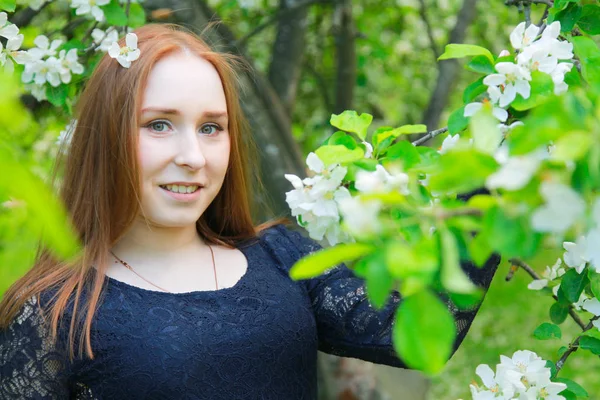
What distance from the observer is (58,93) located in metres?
2.19

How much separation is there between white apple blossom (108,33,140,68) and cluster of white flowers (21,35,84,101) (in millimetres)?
465

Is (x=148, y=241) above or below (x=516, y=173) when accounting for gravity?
below

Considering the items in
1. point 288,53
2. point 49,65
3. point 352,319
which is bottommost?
point 288,53

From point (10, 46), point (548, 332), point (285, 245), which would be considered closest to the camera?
point (548, 332)

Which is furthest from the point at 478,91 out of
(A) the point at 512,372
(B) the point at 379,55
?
(B) the point at 379,55

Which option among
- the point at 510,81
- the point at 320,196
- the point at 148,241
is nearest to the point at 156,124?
the point at 148,241

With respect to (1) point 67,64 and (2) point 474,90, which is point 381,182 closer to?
(2) point 474,90

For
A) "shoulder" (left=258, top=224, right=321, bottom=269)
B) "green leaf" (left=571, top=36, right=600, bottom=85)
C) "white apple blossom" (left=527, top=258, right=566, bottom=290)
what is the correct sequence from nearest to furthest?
"green leaf" (left=571, top=36, right=600, bottom=85)
"white apple blossom" (left=527, top=258, right=566, bottom=290)
"shoulder" (left=258, top=224, right=321, bottom=269)

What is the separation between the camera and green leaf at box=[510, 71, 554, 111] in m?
1.27

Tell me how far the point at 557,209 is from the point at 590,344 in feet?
3.12

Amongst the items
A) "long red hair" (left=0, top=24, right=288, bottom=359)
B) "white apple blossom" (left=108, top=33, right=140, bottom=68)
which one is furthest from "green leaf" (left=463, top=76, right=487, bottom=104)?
"white apple blossom" (left=108, top=33, right=140, bottom=68)

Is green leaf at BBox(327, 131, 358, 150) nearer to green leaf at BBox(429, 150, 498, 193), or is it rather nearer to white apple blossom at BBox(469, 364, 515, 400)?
white apple blossom at BBox(469, 364, 515, 400)

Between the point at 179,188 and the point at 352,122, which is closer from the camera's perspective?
the point at 352,122

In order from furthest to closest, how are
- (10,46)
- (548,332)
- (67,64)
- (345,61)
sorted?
(345,61), (67,64), (10,46), (548,332)
